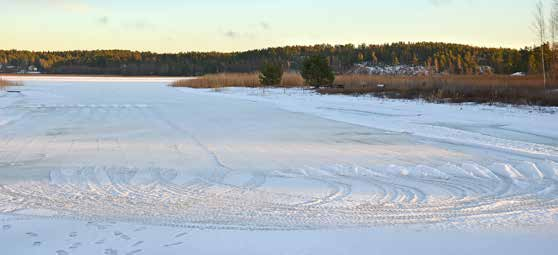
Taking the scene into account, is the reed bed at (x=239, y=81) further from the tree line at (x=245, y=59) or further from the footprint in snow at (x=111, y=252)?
the tree line at (x=245, y=59)

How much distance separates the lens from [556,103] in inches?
715

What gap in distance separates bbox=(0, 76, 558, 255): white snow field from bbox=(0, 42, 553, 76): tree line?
2933 inches

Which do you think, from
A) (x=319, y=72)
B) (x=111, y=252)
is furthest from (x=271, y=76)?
(x=111, y=252)

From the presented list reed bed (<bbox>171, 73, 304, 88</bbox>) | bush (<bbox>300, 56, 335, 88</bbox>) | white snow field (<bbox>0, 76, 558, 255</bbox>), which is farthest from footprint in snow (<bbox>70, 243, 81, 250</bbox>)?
reed bed (<bbox>171, 73, 304, 88</bbox>)

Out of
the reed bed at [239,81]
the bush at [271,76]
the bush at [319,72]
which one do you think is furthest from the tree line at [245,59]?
the bush at [319,72]

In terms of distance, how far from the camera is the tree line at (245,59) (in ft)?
329

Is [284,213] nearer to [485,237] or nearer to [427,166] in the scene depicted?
[485,237]

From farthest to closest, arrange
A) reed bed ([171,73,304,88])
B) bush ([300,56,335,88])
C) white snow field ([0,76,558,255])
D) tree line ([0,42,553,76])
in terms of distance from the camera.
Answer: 1. tree line ([0,42,553,76])
2. reed bed ([171,73,304,88])
3. bush ([300,56,335,88])
4. white snow field ([0,76,558,255])

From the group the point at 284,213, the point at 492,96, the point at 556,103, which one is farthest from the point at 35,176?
the point at 492,96

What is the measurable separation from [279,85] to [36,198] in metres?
36.8

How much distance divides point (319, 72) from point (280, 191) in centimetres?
3187

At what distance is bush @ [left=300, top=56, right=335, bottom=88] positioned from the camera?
123 feet

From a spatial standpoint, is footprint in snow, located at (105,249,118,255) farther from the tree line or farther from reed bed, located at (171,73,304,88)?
the tree line

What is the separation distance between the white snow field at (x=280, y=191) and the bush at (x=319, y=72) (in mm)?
25037
